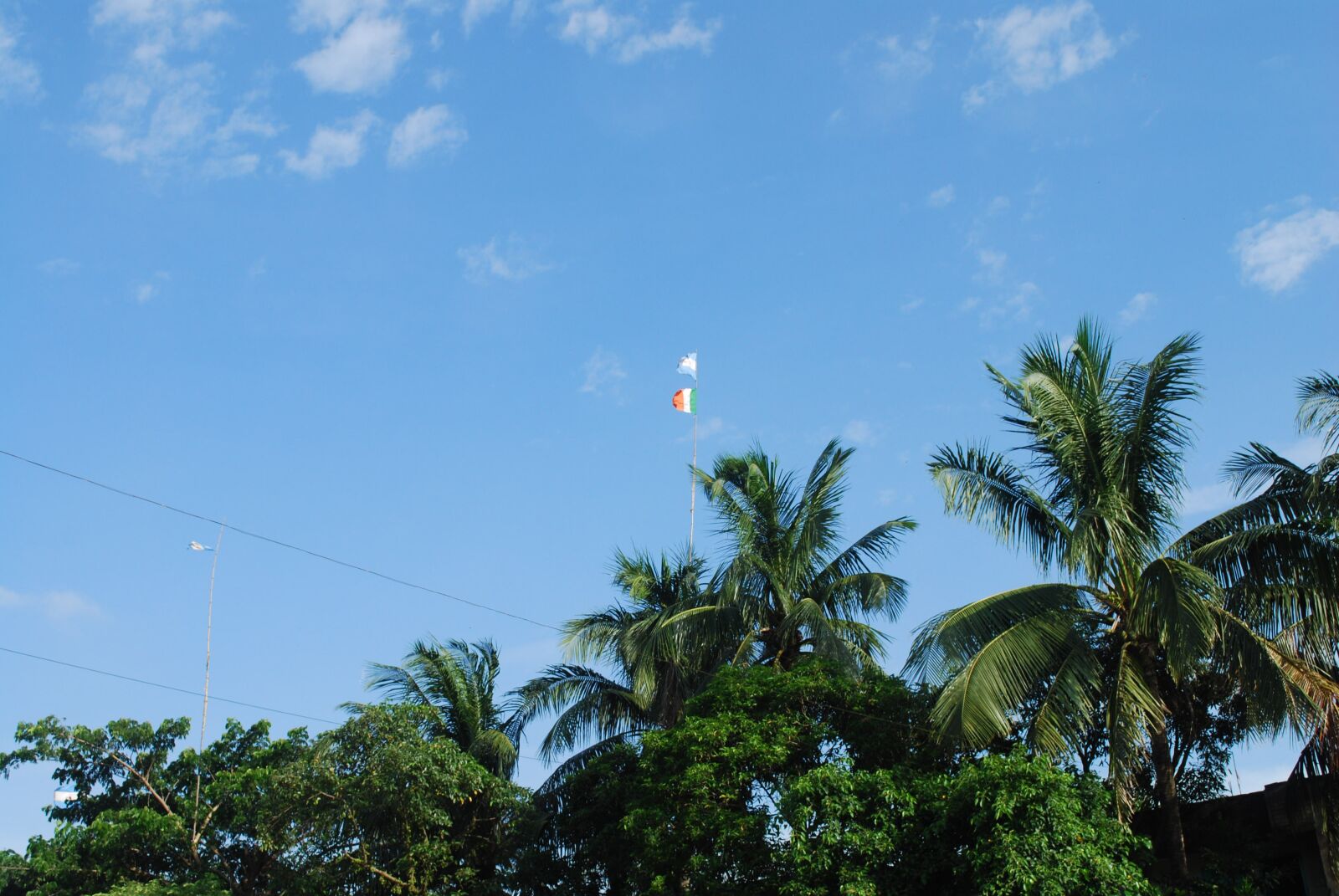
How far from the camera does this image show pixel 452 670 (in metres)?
24.0

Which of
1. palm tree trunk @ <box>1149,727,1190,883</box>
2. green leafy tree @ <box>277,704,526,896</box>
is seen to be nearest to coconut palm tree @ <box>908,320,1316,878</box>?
palm tree trunk @ <box>1149,727,1190,883</box>

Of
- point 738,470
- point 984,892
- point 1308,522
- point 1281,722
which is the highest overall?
point 738,470

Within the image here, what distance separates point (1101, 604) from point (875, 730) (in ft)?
10.7

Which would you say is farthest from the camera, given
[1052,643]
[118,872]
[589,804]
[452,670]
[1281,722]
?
[452,670]

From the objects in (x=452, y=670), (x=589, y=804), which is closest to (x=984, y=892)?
(x=589, y=804)

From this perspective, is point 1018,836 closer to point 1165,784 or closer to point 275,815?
point 1165,784

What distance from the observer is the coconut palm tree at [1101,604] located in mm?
14375

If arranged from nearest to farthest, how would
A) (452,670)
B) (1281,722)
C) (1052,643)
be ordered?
(1281,722)
(1052,643)
(452,670)

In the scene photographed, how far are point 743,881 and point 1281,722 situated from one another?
21.2ft

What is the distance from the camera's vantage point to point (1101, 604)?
624 inches

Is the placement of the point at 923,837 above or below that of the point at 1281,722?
below

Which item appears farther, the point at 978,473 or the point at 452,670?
the point at 452,670

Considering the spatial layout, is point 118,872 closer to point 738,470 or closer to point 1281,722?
point 738,470

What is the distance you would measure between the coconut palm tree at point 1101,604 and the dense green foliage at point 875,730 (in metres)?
0.04
